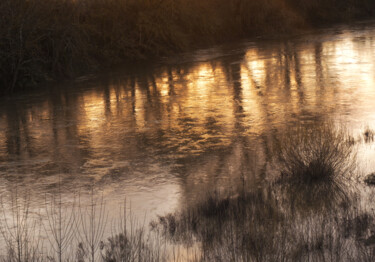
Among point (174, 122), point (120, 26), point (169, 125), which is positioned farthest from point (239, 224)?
point (120, 26)

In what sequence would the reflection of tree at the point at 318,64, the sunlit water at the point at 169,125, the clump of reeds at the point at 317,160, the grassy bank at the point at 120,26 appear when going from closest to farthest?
the clump of reeds at the point at 317,160 → the sunlit water at the point at 169,125 → the reflection of tree at the point at 318,64 → the grassy bank at the point at 120,26

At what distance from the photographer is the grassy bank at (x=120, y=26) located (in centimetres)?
2395

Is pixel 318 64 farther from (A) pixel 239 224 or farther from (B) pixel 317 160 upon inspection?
(A) pixel 239 224

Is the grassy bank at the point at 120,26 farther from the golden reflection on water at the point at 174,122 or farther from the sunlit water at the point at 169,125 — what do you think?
the golden reflection on water at the point at 174,122

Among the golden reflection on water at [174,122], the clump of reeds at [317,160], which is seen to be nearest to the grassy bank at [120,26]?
the golden reflection on water at [174,122]

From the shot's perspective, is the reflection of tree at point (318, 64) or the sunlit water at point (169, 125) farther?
the reflection of tree at point (318, 64)

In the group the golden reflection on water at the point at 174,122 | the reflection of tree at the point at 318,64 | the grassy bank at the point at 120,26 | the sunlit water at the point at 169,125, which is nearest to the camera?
the sunlit water at the point at 169,125

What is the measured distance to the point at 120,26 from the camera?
33000 millimetres

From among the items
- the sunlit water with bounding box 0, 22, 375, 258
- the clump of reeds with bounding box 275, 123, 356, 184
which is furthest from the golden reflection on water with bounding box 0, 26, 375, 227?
the clump of reeds with bounding box 275, 123, 356, 184

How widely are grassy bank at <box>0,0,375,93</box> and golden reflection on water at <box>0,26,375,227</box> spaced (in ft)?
8.59

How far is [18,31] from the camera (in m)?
23.2

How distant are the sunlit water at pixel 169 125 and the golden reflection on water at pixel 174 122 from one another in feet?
0.10

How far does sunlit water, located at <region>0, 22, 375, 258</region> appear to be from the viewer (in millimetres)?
10242

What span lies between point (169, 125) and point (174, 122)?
1.06 feet
